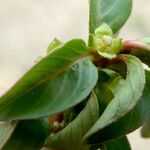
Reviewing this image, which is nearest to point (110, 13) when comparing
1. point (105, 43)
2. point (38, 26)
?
point (105, 43)

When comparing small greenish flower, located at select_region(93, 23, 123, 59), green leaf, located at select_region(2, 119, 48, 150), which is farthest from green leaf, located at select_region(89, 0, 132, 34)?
green leaf, located at select_region(2, 119, 48, 150)

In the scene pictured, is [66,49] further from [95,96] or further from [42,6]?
[42,6]

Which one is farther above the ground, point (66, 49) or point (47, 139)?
point (66, 49)

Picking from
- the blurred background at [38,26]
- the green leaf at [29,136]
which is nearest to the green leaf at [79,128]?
the green leaf at [29,136]

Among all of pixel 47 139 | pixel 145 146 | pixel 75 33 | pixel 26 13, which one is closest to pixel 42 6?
pixel 26 13

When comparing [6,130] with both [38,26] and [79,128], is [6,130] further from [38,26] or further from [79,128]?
[38,26]

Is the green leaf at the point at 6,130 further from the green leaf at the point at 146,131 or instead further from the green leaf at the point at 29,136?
the green leaf at the point at 146,131
